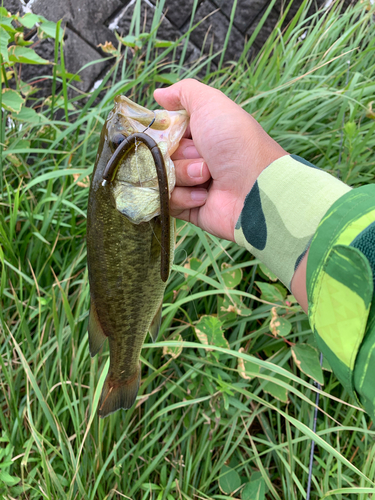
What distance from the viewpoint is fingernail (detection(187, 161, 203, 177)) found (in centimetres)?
116

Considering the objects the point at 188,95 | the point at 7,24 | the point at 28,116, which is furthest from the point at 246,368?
the point at 7,24

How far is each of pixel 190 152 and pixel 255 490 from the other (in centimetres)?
139

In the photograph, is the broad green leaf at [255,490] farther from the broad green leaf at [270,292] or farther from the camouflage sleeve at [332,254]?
the camouflage sleeve at [332,254]

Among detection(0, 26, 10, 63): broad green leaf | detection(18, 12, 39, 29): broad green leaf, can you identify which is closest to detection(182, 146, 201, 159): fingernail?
detection(0, 26, 10, 63): broad green leaf

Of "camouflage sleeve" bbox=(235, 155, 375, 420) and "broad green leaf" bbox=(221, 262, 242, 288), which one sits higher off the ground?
"camouflage sleeve" bbox=(235, 155, 375, 420)

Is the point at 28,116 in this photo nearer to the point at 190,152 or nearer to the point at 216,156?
the point at 190,152

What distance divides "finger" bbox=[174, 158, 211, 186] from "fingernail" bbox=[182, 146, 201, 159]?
4.4 inches

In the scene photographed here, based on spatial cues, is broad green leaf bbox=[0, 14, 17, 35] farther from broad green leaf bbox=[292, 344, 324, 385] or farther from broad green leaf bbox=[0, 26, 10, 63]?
broad green leaf bbox=[292, 344, 324, 385]

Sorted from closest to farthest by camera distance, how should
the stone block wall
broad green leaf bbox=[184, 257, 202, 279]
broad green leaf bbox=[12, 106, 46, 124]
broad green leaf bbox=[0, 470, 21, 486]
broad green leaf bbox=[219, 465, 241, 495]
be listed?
broad green leaf bbox=[0, 470, 21, 486] → broad green leaf bbox=[219, 465, 241, 495] → broad green leaf bbox=[184, 257, 202, 279] → broad green leaf bbox=[12, 106, 46, 124] → the stone block wall

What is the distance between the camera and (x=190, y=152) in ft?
4.20

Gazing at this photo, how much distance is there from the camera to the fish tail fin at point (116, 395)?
1.20 meters

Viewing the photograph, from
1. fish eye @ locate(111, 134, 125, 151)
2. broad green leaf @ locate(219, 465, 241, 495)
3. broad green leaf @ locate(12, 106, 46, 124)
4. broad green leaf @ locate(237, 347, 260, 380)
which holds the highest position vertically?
fish eye @ locate(111, 134, 125, 151)

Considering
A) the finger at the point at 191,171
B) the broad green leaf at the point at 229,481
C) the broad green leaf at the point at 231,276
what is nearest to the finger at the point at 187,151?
the finger at the point at 191,171

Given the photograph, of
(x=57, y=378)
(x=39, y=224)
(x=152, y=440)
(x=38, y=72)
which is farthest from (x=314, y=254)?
(x=38, y=72)
